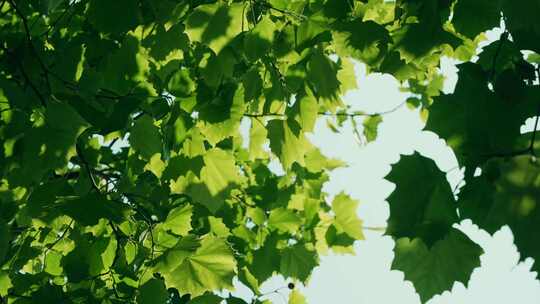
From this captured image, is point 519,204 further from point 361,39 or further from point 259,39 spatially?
point 259,39

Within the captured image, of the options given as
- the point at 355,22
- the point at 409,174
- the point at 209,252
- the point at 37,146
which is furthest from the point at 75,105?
the point at 409,174

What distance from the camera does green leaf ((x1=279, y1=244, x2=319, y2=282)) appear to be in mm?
3898

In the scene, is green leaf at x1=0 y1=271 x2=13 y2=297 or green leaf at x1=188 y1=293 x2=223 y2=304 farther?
green leaf at x1=0 y1=271 x2=13 y2=297

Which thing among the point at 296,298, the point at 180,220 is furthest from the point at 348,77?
the point at 180,220

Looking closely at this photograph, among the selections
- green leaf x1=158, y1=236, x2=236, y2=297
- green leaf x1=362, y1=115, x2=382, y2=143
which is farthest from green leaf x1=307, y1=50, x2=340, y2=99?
green leaf x1=362, y1=115, x2=382, y2=143

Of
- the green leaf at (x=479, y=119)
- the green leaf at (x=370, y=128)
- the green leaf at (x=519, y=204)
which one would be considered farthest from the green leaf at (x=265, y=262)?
the green leaf at (x=519, y=204)

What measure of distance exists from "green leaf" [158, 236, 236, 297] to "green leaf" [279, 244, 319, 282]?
142 cm

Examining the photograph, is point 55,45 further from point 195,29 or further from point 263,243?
point 263,243

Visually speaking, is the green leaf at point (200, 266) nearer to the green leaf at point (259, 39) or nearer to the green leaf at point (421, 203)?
the green leaf at point (259, 39)

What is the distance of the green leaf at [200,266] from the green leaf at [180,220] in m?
0.35

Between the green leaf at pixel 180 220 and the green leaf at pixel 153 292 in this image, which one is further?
the green leaf at pixel 180 220

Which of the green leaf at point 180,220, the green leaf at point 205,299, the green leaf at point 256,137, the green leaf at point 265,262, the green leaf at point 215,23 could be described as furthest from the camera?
the green leaf at point 265,262

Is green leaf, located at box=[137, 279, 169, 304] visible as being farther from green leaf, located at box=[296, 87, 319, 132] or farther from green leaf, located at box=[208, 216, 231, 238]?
green leaf, located at box=[208, 216, 231, 238]

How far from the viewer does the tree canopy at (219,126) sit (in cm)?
152
